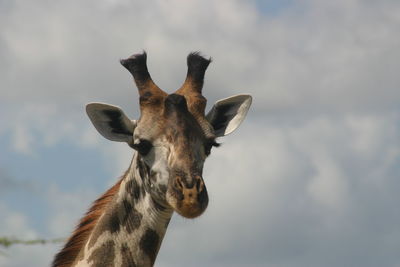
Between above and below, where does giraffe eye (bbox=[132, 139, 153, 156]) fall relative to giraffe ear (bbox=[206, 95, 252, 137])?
below

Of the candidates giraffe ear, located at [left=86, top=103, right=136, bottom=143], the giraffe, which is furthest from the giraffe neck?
giraffe ear, located at [left=86, top=103, right=136, bottom=143]

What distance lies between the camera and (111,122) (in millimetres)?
12609

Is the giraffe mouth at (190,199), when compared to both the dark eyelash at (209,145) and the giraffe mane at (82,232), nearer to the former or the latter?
the dark eyelash at (209,145)

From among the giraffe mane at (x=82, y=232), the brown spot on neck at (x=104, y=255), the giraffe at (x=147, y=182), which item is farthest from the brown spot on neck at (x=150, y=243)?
the giraffe mane at (x=82, y=232)

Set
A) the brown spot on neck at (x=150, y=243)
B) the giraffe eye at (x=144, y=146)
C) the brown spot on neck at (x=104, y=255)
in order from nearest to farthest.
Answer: the brown spot on neck at (x=104, y=255) → the brown spot on neck at (x=150, y=243) → the giraffe eye at (x=144, y=146)

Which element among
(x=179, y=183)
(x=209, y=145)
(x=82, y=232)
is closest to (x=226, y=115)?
(x=209, y=145)

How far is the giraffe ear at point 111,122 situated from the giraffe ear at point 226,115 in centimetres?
174

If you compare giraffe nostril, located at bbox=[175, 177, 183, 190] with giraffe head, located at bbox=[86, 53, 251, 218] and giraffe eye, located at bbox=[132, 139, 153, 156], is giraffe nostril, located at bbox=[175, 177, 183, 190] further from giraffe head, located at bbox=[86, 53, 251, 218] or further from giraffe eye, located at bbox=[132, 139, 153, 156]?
giraffe eye, located at bbox=[132, 139, 153, 156]

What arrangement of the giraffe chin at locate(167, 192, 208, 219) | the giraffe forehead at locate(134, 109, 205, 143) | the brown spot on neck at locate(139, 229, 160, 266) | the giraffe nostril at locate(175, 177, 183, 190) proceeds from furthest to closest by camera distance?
the giraffe forehead at locate(134, 109, 205, 143) < the brown spot on neck at locate(139, 229, 160, 266) < the giraffe nostril at locate(175, 177, 183, 190) < the giraffe chin at locate(167, 192, 208, 219)

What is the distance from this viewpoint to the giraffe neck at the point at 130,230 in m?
11.5

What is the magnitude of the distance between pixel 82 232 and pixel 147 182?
1.55 m

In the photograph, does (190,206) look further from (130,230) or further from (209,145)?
(209,145)

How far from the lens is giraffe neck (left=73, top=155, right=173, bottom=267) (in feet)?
37.7

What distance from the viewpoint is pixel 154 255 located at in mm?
11812
